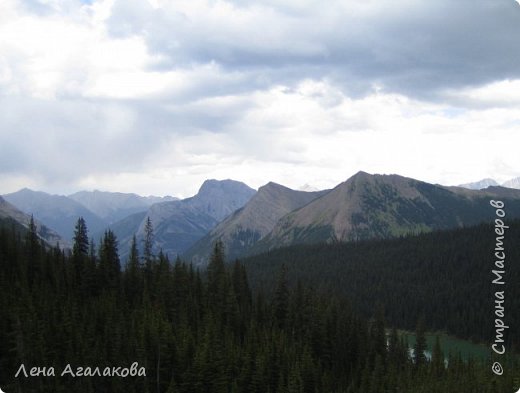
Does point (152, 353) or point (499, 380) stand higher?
point (152, 353)

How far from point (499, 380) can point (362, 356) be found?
33.8 meters

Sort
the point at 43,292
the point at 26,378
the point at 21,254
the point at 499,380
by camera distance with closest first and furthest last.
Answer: the point at 26,378
the point at 499,380
the point at 43,292
the point at 21,254

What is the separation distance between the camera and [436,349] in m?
107

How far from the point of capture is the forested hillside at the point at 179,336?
7056cm

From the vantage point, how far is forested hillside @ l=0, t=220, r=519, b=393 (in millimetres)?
70562

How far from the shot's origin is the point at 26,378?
6241 centimetres

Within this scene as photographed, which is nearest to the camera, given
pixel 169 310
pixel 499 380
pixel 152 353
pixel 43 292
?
pixel 152 353

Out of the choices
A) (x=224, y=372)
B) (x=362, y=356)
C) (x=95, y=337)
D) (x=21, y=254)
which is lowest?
(x=362, y=356)

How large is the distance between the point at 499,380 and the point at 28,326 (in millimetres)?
75896

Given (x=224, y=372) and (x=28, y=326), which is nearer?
(x=28, y=326)

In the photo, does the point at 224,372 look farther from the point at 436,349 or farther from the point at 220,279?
the point at 436,349

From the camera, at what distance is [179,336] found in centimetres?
8231

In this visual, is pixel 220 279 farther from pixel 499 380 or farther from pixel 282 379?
pixel 499 380

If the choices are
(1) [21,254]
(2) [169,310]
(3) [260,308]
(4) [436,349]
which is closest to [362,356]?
(4) [436,349]
